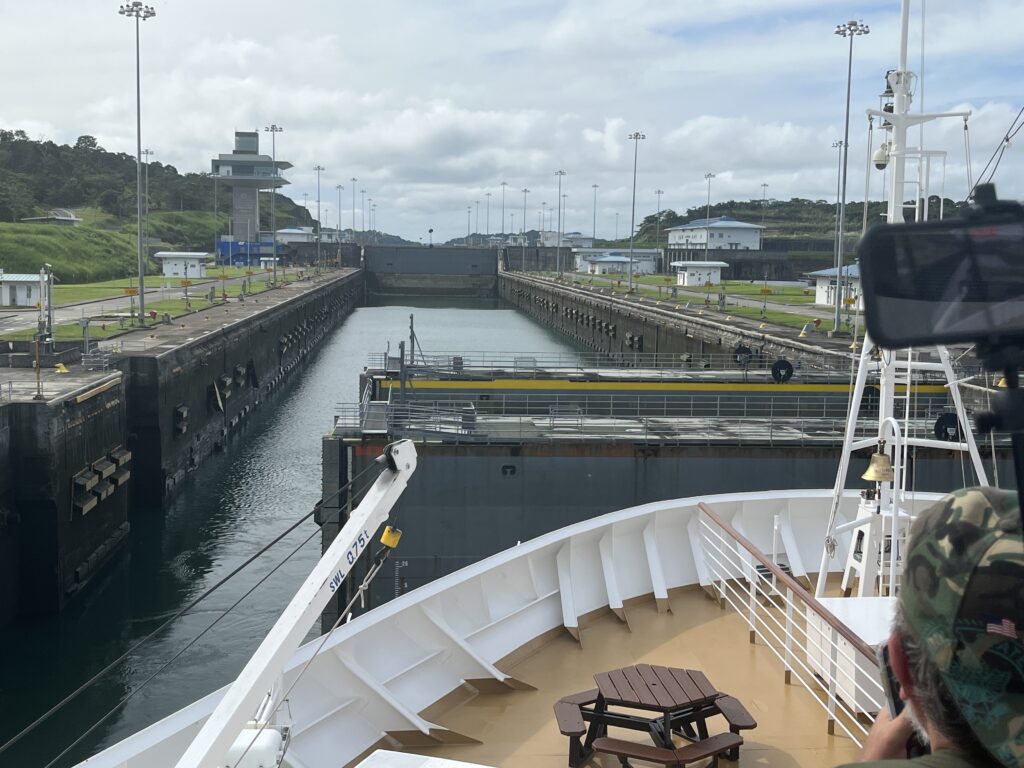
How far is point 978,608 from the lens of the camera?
1.09m

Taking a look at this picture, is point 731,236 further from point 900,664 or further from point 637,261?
point 900,664

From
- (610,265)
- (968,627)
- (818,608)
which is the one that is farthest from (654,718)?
(610,265)

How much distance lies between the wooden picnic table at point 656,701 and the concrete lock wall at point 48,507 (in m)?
13.4

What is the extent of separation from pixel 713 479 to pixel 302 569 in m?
7.78

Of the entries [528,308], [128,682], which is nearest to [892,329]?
[128,682]

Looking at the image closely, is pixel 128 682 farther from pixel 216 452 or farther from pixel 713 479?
pixel 216 452

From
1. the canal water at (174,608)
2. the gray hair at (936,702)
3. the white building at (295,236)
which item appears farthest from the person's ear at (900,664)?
the white building at (295,236)

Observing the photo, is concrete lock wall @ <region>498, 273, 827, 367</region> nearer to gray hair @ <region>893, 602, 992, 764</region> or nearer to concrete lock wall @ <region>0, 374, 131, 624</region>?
concrete lock wall @ <region>0, 374, 131, 624</region>

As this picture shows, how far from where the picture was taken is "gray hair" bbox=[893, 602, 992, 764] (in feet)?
3.77

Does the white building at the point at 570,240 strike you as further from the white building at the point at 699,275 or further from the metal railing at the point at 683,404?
the metal railing at the point at 683,404

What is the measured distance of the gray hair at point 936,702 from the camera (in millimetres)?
1149

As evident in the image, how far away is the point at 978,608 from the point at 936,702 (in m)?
0.15

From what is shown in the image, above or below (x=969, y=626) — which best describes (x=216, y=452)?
below

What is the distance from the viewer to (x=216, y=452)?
2939 cm
